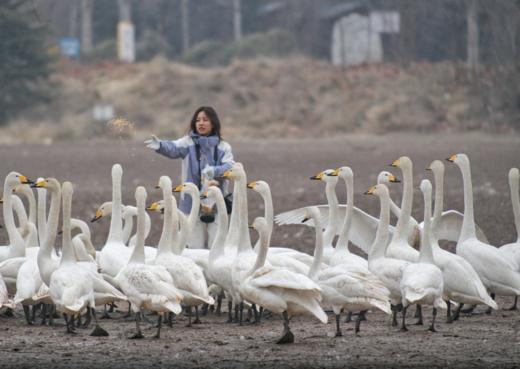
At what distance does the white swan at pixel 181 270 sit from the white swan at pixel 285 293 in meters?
0.67

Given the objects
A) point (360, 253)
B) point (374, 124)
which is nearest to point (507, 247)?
point (360, 253)

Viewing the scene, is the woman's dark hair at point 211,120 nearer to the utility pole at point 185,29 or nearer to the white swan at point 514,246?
the white swan at point 514,246

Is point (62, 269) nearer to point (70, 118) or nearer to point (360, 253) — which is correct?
point (360, 253)

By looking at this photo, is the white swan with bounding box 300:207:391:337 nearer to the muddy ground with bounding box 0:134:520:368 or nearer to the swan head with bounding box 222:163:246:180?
the muddy ground with bounding box 0:134:520:368

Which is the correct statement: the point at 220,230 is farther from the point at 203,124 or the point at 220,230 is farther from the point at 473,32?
the point at 473,32

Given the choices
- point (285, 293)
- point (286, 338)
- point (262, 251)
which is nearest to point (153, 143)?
point (262, 251)

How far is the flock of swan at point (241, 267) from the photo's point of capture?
391 inches

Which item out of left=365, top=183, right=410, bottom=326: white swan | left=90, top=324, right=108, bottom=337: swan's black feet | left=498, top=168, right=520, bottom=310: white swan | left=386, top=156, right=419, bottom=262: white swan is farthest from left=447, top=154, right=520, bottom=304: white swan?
left=90, top=324, right=108, bottom=337: swan's black feet

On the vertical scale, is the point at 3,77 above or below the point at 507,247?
above

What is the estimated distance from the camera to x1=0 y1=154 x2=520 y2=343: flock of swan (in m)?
9.93

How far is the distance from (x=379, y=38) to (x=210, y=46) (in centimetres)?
811

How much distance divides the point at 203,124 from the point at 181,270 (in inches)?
93.7

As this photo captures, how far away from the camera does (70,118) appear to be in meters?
40.9

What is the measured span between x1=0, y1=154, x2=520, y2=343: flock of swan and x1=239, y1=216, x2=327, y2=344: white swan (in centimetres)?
1
